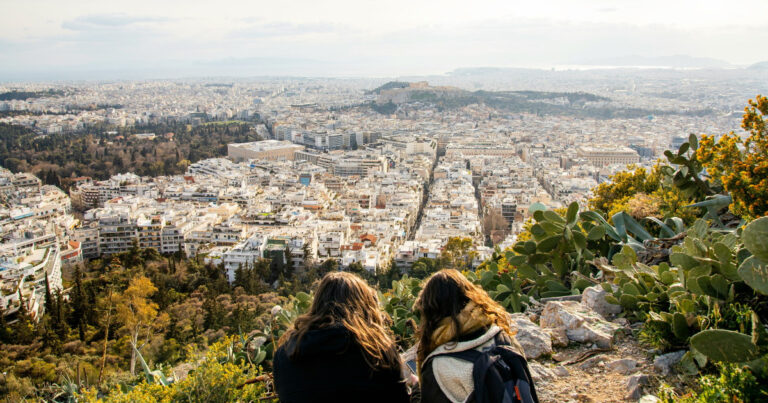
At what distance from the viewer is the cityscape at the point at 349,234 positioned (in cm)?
220

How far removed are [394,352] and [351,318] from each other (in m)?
0.16

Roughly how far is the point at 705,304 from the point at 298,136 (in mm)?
41776

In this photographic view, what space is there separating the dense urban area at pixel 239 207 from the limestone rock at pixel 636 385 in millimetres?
123

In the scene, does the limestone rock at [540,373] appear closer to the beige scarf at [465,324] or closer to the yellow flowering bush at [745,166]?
the beige scarf at [465,324]

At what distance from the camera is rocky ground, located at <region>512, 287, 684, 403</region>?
6.26 ft

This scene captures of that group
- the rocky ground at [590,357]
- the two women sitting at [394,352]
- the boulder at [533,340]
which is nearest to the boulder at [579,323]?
the rocky ground at [590,357]

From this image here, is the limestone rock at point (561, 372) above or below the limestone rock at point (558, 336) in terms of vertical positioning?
below

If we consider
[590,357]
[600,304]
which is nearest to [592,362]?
[590,357]

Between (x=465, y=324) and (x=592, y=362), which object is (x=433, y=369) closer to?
(x=465, y=324)

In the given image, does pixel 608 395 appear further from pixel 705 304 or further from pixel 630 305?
pixel 630 305

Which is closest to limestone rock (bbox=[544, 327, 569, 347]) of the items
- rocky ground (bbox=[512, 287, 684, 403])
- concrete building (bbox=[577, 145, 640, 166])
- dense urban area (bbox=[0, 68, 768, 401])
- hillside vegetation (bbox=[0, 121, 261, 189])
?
rocky ground (bbox=[512, 287, 684, 403])

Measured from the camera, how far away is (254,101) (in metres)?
77.3

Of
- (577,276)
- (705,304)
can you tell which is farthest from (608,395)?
(577,276)

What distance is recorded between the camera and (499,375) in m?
1.44
